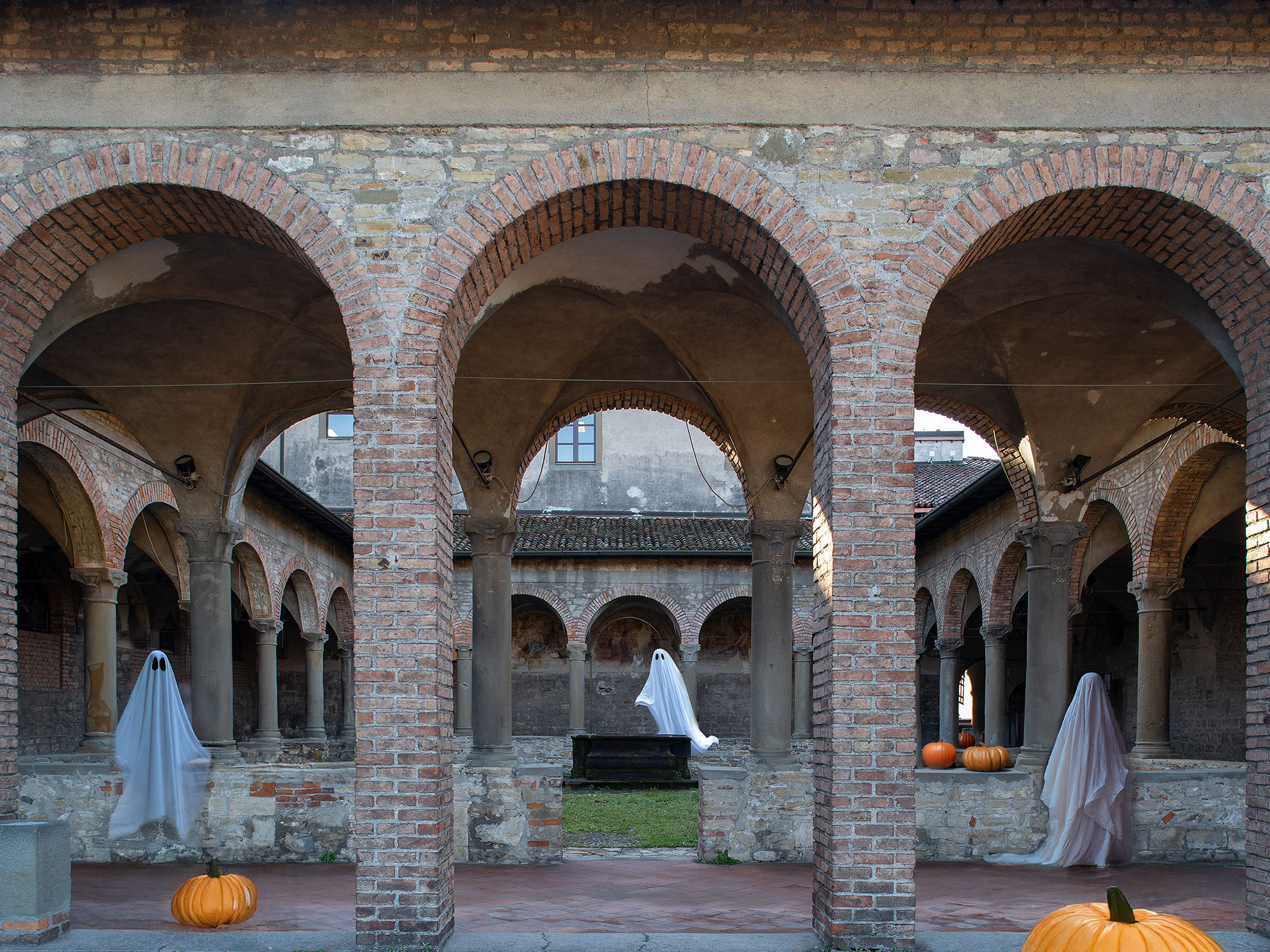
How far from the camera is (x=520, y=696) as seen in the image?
26547 millimetres

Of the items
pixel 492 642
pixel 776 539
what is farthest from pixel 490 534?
pixel 776 539

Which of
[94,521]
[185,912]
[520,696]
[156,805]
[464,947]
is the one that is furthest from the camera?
[520,696]

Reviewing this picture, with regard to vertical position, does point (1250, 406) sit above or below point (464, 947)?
above

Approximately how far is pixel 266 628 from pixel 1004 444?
1287cm

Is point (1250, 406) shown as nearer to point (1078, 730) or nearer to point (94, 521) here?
point (1078, 730)

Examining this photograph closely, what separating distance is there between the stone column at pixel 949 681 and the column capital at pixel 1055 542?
1012cm

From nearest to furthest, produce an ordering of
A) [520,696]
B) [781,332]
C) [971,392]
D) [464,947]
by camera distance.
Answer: [464,947], [781,332], [971,392], [520,696]

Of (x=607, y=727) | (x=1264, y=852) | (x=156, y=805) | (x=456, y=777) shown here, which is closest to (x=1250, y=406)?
(x=1264, y=852)

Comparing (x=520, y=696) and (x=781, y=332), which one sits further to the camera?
(x=520, y=696)

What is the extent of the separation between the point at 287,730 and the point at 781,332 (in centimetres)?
2063

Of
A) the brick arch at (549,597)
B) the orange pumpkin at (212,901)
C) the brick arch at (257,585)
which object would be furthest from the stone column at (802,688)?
the orange pumpkin at (212,901)

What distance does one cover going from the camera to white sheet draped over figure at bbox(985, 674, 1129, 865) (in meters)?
9.15

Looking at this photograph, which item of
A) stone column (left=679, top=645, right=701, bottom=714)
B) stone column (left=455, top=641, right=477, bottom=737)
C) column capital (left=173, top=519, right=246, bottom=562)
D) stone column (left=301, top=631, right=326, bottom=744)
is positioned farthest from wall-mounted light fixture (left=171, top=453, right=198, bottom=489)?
stone column (left=679, top=645, right=701, bottom=714)

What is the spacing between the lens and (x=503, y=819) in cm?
924
